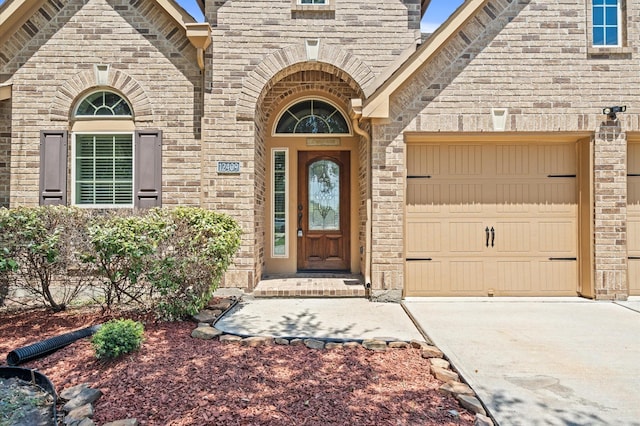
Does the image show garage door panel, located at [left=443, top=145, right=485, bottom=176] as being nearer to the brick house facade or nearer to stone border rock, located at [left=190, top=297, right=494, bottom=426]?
the brick house facade

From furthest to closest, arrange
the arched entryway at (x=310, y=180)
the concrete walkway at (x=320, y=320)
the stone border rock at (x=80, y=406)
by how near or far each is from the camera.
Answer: the arched entryway at (x=310, y=180)
the concrete walkway at (x=320, y=320)
the stone border rock at (x=80, y=406)

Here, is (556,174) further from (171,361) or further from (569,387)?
(171,361)

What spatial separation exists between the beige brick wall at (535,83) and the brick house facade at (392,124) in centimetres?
2

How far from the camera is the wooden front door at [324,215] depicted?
788cm

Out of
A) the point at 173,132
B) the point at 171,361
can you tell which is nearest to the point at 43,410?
the point at 171,361

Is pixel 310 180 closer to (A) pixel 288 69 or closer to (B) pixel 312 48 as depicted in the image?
(A) pixel 288 69

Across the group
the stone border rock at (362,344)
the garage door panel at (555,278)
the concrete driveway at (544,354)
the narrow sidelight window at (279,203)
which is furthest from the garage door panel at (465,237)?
the narrow sidelight window at (279,203)

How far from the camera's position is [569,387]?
3.25m

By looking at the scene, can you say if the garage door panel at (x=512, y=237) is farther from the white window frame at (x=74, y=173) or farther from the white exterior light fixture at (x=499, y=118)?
the white window frame at (x=74, y=173)

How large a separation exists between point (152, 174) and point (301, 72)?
10.8 ft

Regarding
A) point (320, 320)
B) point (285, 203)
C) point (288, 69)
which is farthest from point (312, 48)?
point (320, 320)

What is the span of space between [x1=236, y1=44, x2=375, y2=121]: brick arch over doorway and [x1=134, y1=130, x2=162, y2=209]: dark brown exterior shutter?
151 centimetres

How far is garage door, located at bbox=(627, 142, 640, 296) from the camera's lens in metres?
6.45

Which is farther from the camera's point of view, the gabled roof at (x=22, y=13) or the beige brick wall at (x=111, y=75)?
the beige brick wall at (x=111, y=75)
